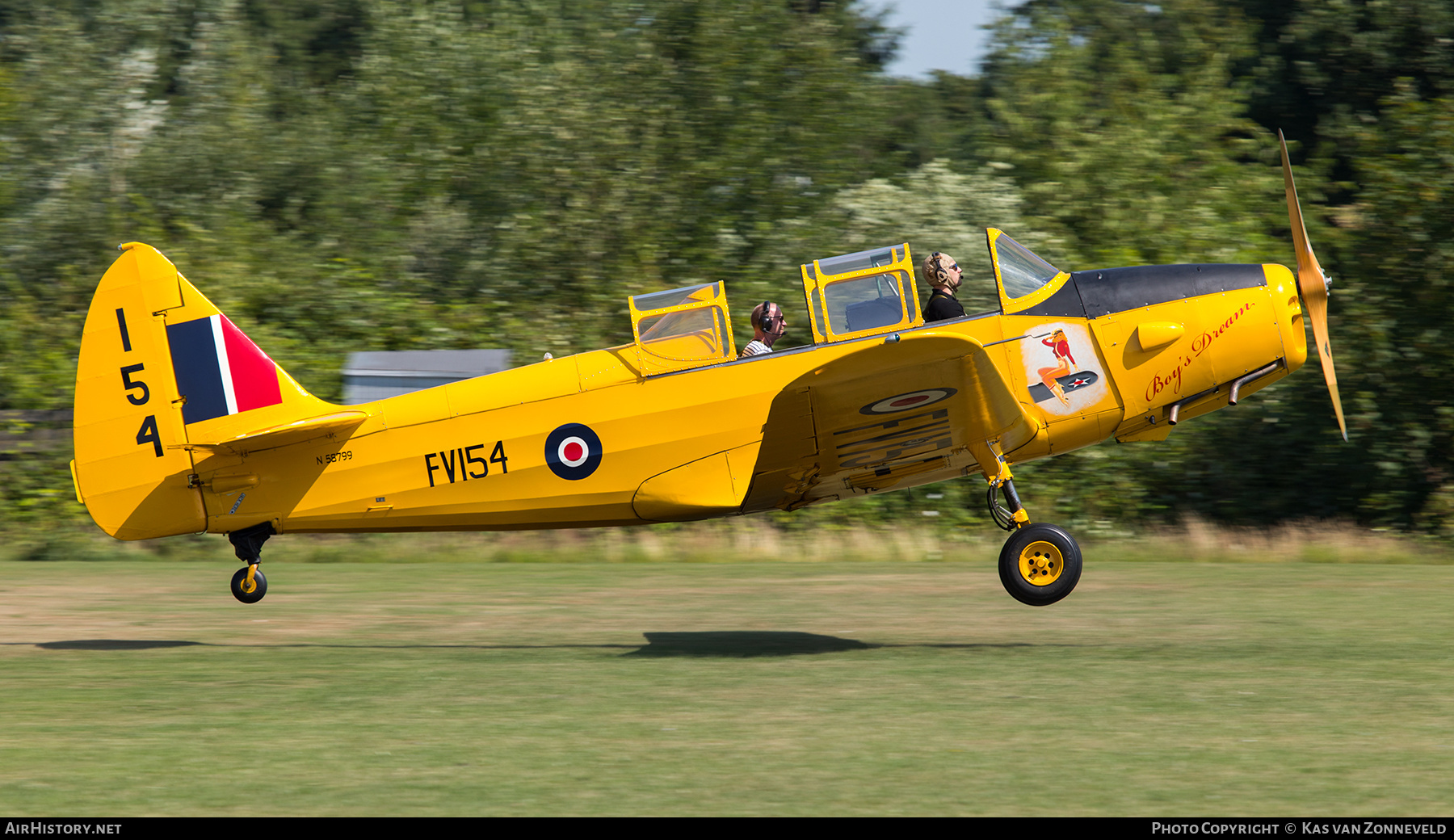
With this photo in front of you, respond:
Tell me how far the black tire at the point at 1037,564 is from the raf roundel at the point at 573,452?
2.83 meters

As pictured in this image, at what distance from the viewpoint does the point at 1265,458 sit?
1783 cm

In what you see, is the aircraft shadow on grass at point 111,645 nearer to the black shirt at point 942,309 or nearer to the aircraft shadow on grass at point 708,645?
the aircraft shadow on grass at point 708,645

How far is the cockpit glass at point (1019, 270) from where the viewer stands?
8.75 metres

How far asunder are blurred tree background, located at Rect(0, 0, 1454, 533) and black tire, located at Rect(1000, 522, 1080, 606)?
8.54 meters

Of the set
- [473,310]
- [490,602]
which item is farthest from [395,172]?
[490,602]

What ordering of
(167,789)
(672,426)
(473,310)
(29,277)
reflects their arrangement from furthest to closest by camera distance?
(29,277) < (473,310) < (672,426) < (167,789)

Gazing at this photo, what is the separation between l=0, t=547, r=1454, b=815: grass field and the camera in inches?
216

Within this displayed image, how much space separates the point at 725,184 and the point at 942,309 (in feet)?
43.9

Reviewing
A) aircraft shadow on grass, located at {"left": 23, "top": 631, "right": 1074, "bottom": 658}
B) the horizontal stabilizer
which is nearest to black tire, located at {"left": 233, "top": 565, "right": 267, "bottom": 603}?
aircraft shadow on grass, located at {"left": 23, "top": 631, "right": 1074, "bottom": 658}

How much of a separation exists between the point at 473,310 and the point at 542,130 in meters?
4.60

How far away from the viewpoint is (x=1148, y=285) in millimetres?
8766

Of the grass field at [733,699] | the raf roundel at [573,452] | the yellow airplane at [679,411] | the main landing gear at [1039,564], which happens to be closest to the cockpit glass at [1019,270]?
the yellow airplane at [679,411]

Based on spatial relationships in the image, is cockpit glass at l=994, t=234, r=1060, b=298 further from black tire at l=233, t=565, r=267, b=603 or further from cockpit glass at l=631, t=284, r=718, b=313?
black tire at l=233, t=565, r=267, b=603

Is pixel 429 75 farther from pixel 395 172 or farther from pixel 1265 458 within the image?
pixel 1265 458
